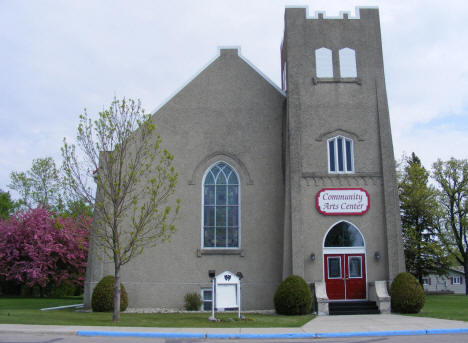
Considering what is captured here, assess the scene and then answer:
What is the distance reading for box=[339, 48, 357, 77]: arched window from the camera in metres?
20.7

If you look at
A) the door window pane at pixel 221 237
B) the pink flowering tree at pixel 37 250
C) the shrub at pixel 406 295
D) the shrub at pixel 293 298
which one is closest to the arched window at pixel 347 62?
the door window pane at pixel 221 237

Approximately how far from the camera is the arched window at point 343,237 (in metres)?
19.1

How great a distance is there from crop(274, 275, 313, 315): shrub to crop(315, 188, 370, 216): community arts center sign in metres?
3.24

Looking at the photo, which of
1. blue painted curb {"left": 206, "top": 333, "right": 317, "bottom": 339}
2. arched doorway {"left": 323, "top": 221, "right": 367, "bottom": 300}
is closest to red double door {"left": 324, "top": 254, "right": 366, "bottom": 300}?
arched doorway {"left": 323, "top": 221, "right": 367, "bottom": 300}

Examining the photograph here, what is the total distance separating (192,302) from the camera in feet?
63.5

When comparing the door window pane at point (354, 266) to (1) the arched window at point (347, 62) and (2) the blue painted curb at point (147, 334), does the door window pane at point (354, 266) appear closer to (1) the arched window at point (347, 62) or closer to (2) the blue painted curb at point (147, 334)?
(1) the arched window at point (347, 62)

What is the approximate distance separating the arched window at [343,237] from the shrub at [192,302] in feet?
18.7

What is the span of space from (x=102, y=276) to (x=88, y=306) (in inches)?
51.2

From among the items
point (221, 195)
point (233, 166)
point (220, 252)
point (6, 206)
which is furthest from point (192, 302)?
point (6, 206)

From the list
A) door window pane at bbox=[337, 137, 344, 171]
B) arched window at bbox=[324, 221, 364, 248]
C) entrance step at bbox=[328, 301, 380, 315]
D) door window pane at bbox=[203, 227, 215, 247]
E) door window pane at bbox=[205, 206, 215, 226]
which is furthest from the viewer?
door window pane at bbox=[205, 206, 215, 226]

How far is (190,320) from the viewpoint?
15.2m

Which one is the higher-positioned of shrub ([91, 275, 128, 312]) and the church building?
the church building

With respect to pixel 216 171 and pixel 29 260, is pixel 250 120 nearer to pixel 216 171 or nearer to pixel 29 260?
pixel 216 171

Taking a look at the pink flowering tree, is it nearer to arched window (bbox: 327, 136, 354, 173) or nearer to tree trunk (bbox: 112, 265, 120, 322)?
tree trunk (bbox: 112, 265, 120, 322)
